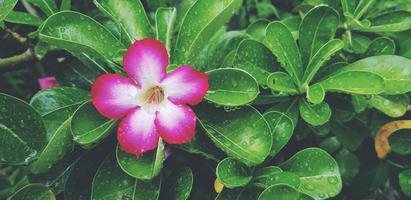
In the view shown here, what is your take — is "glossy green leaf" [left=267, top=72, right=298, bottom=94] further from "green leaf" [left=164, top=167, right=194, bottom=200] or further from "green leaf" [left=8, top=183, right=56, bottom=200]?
"green leaf" [left=8, top=183, right=56, bottom=200]

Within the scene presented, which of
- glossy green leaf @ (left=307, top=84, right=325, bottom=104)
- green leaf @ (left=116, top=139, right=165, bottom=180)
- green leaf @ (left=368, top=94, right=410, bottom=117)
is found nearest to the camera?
green leaf @ (left=116, top=139, right=165, bottom=180)

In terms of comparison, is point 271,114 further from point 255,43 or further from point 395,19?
point 395,19

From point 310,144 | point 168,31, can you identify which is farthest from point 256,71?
point 310,144

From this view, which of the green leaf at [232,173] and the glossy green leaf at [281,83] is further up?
the glossy green leaf at [281,83]

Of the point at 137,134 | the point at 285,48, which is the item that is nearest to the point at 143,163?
the point at 137,134

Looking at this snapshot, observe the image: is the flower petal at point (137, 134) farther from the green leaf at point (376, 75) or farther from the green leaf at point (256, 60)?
the green leaf at point (376, 75)

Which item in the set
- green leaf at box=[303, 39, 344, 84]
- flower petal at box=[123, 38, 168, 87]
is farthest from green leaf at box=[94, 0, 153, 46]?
green leaf at box=[303, 39, 344, 84]

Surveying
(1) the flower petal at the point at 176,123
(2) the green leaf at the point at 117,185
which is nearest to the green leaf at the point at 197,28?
(1) the flower petal at the point at 176,123
